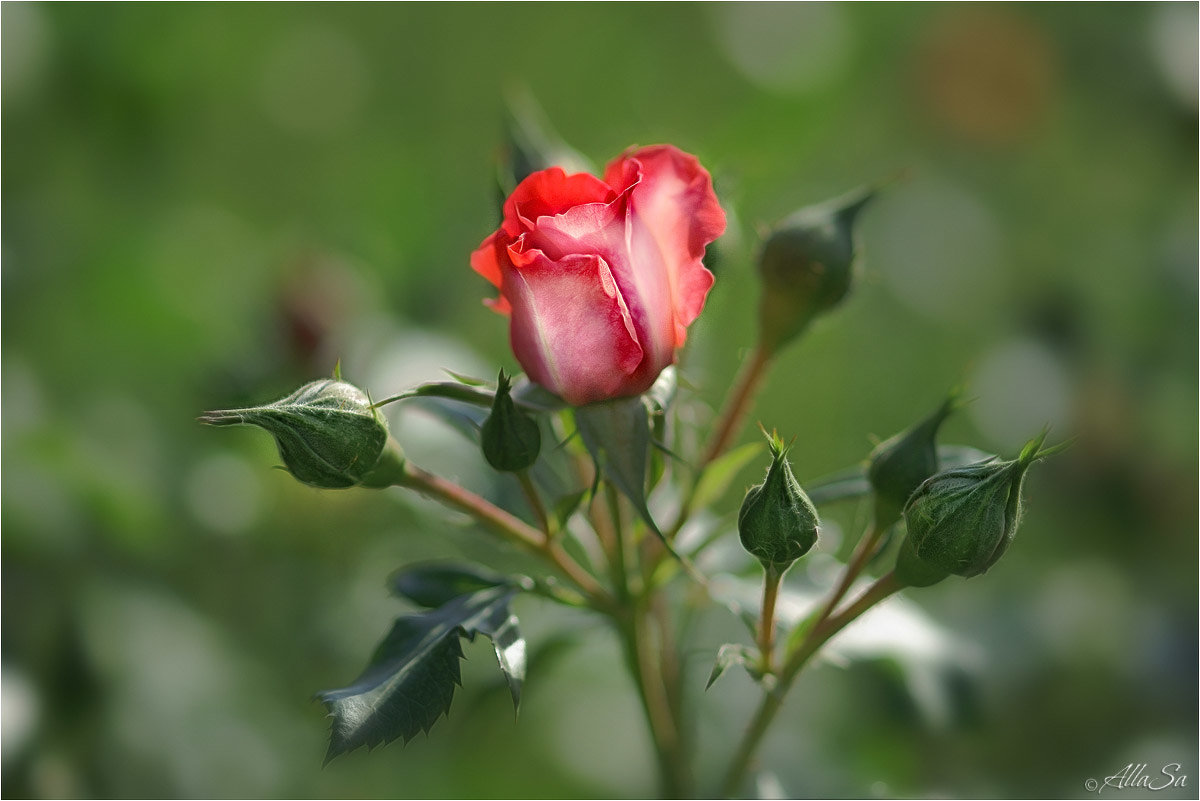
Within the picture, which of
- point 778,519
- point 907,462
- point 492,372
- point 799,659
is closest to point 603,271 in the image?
point 778,519

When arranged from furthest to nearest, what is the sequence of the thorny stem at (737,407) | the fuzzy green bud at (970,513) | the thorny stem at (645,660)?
the thorny stem at (737,407), the thorny stem at (645,660), the fuzzy green bud at (970,513)

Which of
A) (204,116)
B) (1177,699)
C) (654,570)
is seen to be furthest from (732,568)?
(204,116)

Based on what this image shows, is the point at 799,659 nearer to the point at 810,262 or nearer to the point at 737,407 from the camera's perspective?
the point at 737,407

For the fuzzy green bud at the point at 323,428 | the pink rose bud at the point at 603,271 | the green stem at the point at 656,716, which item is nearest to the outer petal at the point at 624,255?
the pink rose bud at the point at 603,271

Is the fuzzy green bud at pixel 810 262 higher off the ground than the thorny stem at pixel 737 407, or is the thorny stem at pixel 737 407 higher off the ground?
the fuzzy green bud at pixel 810 262

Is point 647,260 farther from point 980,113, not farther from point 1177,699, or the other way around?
point 980,113

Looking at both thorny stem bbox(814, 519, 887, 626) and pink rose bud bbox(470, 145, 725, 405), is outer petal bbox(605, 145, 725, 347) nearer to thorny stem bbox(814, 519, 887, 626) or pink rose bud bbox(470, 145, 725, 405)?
pink rose bud bbox(470, 145, 725, 405)

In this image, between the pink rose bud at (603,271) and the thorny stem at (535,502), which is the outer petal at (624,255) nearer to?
the pink rose bud at (603,271)
